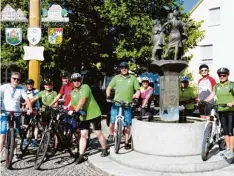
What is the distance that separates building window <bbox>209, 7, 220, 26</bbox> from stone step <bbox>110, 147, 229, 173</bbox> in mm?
23009

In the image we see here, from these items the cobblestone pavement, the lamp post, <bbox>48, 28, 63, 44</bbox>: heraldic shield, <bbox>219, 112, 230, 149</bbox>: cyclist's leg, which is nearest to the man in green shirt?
the cobblestone pavement

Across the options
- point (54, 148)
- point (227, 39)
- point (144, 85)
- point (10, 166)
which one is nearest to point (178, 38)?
point (144, 85)

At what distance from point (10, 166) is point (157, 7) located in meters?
13.5

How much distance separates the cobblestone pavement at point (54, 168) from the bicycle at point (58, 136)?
18 cm

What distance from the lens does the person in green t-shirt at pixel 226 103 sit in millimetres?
6809

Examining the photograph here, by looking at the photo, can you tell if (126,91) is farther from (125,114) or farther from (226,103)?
(226,103)

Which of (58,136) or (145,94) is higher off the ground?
(145,94)

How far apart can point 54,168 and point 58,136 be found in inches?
27.4

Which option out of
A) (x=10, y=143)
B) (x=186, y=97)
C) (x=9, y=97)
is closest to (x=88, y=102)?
(x=9, y=97)

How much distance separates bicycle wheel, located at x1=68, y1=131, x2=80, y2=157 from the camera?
7337mm

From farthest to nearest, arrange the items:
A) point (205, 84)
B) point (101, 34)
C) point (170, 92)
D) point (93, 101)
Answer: point (101, 34) → point (205, 84) → point (170, 92) → point (93, 101)

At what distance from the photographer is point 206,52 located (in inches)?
1138

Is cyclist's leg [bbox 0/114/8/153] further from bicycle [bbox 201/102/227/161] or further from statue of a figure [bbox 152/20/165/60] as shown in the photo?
bicycle [bbox 201/102/227/161]

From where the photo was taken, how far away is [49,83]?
8422 millimetres
